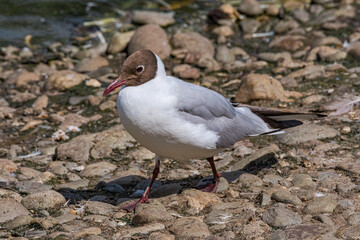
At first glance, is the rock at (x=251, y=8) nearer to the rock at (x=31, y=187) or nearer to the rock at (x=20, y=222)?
the rock at (x=31, y=187)

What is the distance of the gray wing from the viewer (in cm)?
536

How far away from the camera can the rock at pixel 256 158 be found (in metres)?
6.30

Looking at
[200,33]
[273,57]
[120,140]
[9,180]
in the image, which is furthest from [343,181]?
[200,33]

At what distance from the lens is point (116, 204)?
5738 millimetres

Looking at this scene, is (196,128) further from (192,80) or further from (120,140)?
(192,80)

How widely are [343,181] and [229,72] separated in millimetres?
3921

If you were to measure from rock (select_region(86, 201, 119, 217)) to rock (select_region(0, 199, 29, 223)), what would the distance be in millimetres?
579

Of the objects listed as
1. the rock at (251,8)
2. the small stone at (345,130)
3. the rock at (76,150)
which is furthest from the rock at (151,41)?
the small stone at (345,130)

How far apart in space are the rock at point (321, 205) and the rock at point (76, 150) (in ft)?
9.33

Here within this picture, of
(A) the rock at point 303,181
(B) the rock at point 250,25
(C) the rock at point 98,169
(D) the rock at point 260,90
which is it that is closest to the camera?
(A) the rock at point 303,181

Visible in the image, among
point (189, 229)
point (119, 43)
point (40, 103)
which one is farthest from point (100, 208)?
point (119, 43)

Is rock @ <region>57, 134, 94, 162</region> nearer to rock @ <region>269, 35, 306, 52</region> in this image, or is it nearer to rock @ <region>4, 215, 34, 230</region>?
rock @ <region>4, 215, 34, 230</region>

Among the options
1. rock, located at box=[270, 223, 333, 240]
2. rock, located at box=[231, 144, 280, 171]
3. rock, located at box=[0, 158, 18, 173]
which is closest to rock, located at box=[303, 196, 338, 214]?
rock, located at box=[270, 223, 333, 240]

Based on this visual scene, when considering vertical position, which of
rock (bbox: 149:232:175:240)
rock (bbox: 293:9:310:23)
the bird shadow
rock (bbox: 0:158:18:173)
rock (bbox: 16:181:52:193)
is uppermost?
rock (bbox: 293:9:310:23)
